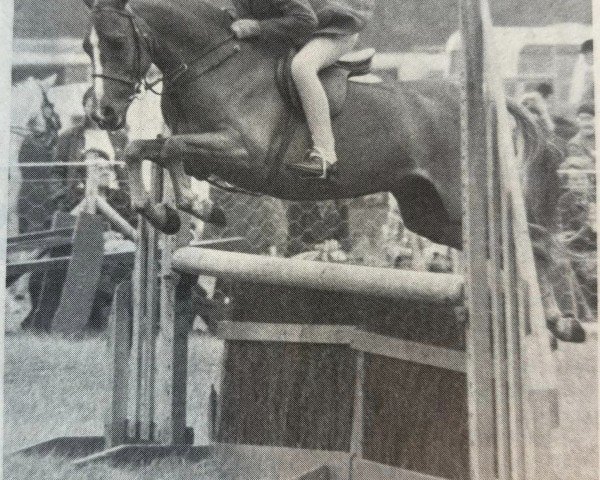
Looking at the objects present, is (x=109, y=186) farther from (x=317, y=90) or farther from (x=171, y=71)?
(x=317, y=90)

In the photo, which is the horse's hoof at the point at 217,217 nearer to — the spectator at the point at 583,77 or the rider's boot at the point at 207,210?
the rider's boot at the point at 207,210

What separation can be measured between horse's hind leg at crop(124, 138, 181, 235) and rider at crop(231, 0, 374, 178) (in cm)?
45

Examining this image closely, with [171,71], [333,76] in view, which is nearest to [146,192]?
[171,71]

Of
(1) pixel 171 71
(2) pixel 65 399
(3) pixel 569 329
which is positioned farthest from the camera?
(2) pixel 65 399

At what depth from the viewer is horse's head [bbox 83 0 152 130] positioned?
9.97 feet

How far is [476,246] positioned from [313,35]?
869 millimetres

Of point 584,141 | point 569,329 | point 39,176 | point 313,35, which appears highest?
point 313,35

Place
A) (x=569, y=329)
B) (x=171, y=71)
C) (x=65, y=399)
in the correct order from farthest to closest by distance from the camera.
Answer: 1. (x=65, y=399)
2. (x=171, y=71)
3. (x=569, y=329)

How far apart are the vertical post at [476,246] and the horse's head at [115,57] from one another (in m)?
1.06

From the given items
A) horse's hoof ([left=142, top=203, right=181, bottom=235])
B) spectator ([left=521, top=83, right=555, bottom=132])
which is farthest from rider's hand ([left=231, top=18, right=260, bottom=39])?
spectator ([left=521, top=83, right=555, bottom=132])

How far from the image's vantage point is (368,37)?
10.0 ft

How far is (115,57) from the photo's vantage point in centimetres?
306

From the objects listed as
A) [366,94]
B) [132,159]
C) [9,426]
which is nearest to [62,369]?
[9,426]

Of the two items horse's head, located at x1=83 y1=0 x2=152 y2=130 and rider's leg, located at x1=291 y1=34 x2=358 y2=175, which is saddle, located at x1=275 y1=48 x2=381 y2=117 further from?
horse's head, located at x1=83 y1=0 x2=152 y2=130
